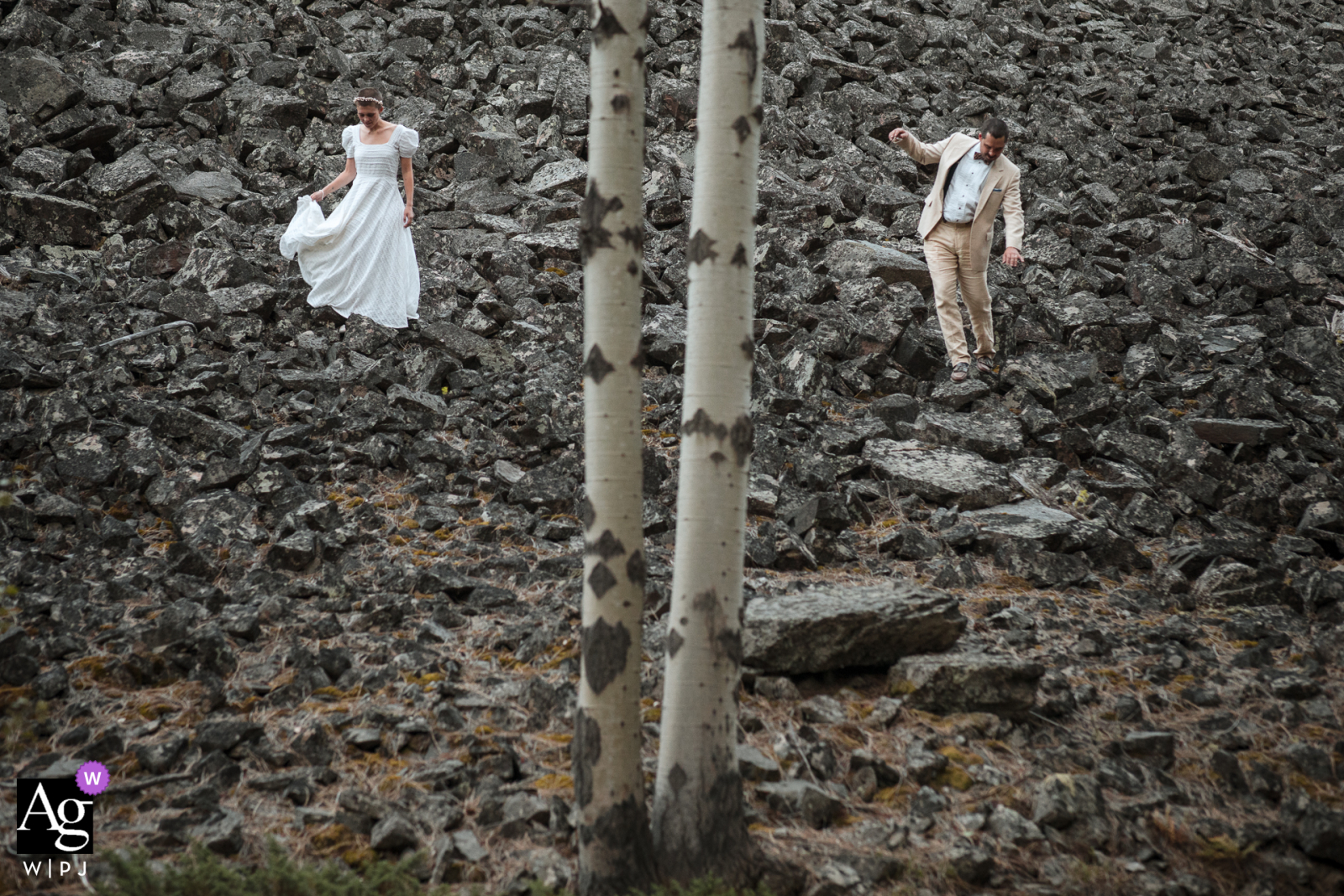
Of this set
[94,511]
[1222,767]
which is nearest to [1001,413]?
[1222,767]

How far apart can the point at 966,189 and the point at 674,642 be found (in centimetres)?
613

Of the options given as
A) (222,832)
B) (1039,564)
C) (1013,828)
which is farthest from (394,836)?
(1039,564)

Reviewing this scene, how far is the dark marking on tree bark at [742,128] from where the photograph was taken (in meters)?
3.21

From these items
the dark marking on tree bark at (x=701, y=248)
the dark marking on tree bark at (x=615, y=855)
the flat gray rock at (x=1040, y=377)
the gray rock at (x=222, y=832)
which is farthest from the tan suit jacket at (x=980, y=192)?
the gray rock at (x=222, y=832)


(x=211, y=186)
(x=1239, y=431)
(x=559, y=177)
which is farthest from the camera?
(x=559, y=177)

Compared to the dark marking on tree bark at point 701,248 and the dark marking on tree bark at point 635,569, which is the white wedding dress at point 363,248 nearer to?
the dark marking on tree bark at point 701,248

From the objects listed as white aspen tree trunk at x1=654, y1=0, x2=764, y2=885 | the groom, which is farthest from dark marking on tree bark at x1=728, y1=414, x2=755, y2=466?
the groom

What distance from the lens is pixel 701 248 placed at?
10.6 feet

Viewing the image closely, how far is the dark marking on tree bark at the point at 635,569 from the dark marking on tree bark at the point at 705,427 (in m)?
0.47

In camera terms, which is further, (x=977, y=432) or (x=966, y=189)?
(x=966, y=189)

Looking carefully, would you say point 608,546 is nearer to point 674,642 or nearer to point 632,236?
point 674,642

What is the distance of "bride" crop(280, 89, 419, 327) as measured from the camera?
8133 mm

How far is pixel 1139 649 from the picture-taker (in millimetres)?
4852

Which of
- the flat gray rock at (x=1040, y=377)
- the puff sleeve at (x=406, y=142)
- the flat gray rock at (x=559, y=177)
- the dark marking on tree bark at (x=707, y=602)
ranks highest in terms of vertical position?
the flat gray rock at (x=559, y=177)
